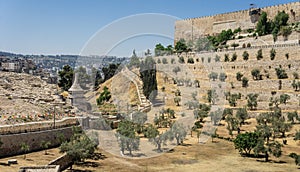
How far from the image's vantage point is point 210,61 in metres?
26.9

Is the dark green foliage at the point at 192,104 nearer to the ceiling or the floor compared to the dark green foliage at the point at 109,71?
nearer to the floor

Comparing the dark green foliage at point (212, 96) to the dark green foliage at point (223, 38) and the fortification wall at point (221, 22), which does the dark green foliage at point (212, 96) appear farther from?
the fortification wall at point (221, 22)

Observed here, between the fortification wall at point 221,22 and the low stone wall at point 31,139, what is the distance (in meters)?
23.3

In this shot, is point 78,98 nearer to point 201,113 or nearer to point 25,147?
point 201,113

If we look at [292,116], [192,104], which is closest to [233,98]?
[192,104]

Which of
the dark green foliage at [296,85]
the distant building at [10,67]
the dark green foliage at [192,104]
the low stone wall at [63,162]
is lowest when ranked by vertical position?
the low stone wall at [63,162]

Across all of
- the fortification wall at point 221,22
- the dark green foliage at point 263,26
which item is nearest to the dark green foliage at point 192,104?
the dark green foliage at point 263,26

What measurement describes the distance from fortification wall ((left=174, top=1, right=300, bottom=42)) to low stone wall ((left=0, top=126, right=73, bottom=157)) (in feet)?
76.4

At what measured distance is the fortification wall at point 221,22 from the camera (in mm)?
30805

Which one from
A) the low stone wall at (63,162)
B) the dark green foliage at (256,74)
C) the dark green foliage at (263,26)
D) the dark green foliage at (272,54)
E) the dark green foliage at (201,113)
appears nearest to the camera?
the low stone wall at (63,162)

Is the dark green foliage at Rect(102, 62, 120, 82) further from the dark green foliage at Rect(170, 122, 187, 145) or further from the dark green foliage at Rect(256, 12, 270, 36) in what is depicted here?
the dark green foliage at Rect(170, 122, 187, 145)

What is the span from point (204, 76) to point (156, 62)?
5594mm

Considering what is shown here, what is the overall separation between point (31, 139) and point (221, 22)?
88.7 ft

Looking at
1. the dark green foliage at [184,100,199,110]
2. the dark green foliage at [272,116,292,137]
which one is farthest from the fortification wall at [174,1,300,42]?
the dark green foliage at [272,116,292,137]
